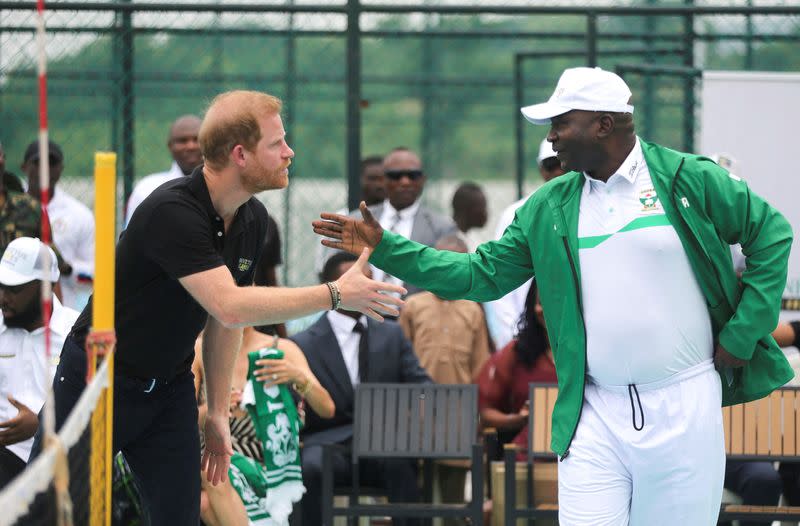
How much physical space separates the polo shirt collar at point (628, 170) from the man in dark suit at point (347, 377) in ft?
9.27

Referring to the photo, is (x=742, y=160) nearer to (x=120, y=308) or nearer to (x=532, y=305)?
(x=532, y=305)

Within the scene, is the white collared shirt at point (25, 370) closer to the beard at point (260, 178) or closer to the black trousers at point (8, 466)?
the black trousers at point (8, 466)

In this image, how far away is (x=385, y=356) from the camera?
284 inches

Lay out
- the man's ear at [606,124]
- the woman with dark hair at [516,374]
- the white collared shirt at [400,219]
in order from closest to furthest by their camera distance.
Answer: the man's ear at [606,124] < the woman with dark hair at [516,374] < the white collared shirt at [400,219]

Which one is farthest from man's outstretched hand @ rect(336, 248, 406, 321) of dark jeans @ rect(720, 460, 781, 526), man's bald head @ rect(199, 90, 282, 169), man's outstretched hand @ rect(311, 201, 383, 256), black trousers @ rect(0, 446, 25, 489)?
dark jeans @ rect(720, 460, 781, 526)

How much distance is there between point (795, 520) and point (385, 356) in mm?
2229

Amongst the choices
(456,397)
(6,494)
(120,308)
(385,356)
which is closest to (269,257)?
(385,356)

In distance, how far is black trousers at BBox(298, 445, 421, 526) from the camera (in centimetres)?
693

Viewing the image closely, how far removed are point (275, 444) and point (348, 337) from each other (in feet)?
3.45

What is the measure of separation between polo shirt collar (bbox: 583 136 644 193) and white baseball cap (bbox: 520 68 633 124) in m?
0.14

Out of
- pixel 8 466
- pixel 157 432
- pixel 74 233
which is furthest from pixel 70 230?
pixel 157 432

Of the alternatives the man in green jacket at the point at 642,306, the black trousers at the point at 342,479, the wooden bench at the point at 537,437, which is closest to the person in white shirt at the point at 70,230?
the black trousers at the point at 342,479

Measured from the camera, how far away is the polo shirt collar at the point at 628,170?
442 centimetres

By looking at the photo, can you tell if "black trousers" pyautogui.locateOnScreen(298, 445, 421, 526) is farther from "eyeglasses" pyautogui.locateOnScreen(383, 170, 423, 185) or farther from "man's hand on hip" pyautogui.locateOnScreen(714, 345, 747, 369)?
"man's hand on hip" pyautogui.locateOnScreen(714, 345, 747, 369)
